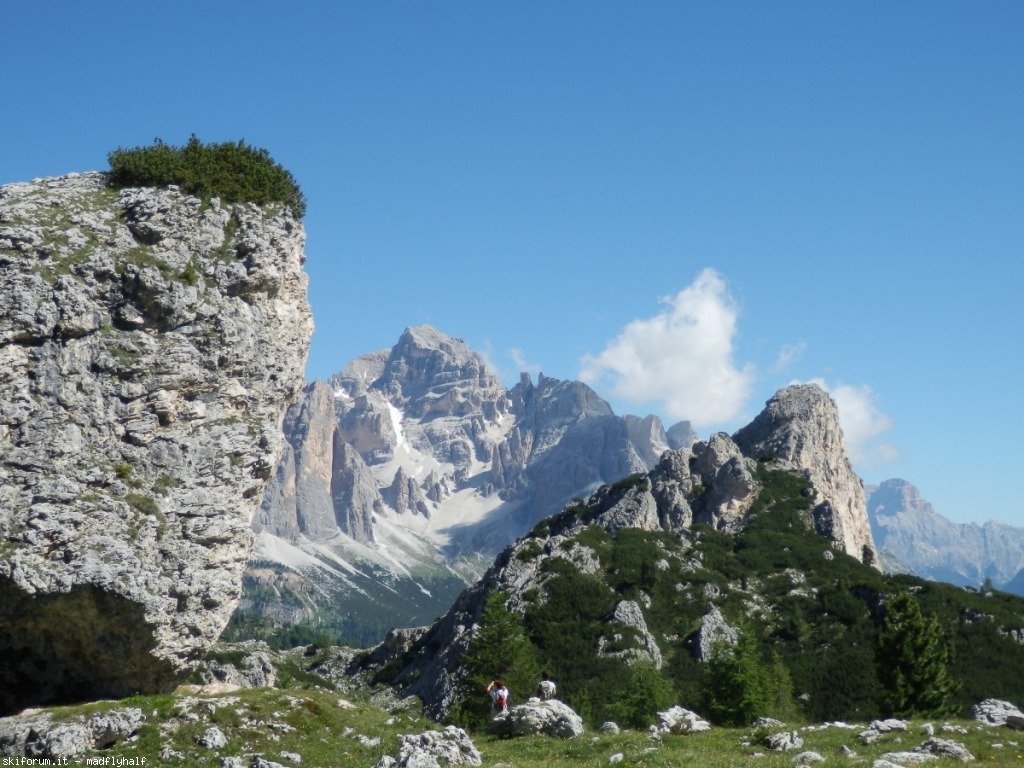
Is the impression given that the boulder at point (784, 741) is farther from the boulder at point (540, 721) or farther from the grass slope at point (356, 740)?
the boulder at point (540, 721)

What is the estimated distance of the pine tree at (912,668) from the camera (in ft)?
207

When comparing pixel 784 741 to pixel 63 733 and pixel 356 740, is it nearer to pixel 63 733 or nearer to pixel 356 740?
pixel 356 740

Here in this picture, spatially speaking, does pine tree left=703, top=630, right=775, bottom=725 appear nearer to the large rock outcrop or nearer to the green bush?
the large rock outcrop

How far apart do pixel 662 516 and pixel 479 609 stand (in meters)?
46.6

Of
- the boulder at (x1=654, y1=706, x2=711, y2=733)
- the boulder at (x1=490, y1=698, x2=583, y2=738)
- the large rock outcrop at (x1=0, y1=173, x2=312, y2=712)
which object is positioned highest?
the large rock outcrop at (x1=0, y1=173, x2=312, y2=712)

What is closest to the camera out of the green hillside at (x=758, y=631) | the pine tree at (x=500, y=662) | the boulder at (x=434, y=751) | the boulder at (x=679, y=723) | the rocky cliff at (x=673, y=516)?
the boulder at (x=434, y=751)

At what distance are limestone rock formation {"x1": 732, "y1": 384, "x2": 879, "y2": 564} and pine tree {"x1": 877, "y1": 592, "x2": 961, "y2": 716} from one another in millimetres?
98297

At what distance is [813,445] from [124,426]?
16458cm

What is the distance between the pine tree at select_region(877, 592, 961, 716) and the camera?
63.0 m

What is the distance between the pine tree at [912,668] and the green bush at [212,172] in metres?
53.0

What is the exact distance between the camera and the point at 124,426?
37656mm

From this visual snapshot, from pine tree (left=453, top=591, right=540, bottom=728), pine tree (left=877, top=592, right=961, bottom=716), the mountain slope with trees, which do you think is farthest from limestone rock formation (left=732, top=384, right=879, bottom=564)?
pine tree (left=453, top=591, right=540, bottom=728)

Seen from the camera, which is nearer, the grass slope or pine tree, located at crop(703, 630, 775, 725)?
the grass slope

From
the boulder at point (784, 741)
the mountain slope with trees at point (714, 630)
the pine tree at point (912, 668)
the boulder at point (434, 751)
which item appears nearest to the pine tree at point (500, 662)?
the mountain slope with trees at point (714, 630)
